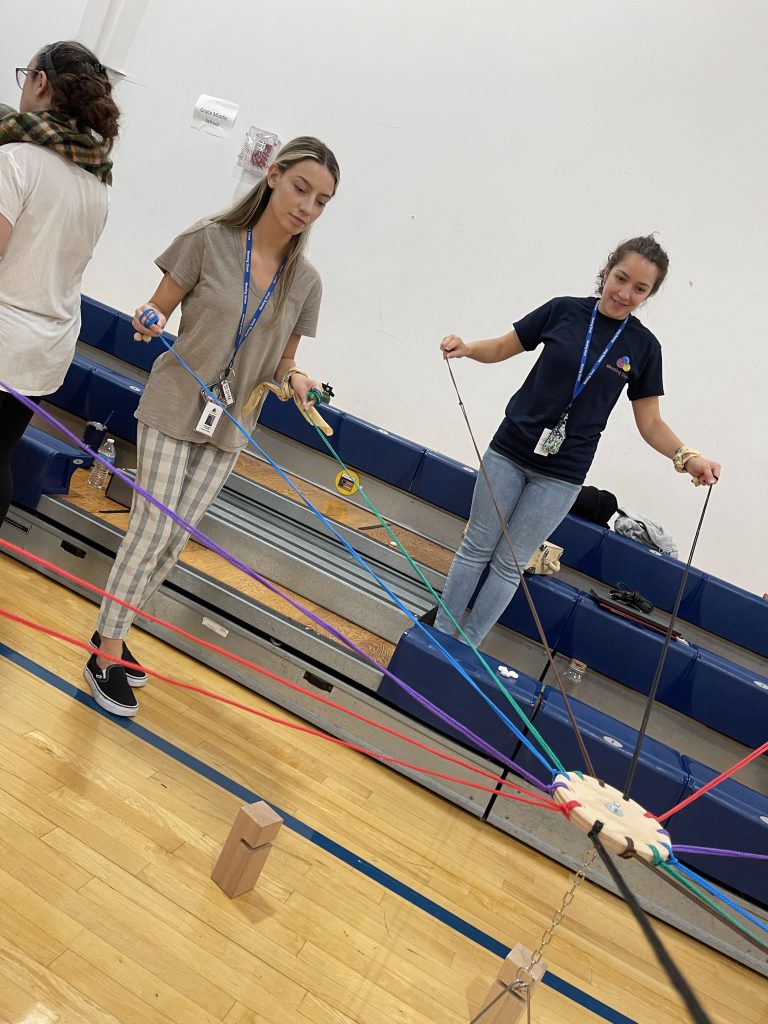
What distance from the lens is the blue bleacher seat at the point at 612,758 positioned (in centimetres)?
224

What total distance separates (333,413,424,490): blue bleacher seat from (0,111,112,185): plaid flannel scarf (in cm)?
238

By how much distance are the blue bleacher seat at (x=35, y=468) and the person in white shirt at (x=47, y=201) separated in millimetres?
894

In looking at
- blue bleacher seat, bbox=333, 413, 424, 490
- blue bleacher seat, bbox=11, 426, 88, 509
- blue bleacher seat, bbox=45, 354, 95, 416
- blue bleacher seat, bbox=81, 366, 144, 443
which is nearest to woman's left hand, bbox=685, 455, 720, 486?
blue bleacher seat, bbox=333, 413, 424, 490

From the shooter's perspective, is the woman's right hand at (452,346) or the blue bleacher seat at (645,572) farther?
the blue bleacher seat at (645,572)

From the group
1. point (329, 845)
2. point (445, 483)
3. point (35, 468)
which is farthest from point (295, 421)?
point (329, 845)

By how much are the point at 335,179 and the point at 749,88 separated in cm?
324

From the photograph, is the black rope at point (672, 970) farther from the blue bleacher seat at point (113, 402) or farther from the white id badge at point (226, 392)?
the blue bleacher seat at point (113, 402)

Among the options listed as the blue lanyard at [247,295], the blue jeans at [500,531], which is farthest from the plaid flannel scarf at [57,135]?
the blue jeans at [500,531]

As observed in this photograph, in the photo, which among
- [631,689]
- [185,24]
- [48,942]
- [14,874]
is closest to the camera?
[48,942]

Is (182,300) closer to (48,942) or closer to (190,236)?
(190,236)

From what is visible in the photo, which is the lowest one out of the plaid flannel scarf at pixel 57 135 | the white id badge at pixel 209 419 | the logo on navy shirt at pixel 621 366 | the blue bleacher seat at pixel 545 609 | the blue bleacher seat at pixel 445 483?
the blue bleacher seat at pixel 545 609

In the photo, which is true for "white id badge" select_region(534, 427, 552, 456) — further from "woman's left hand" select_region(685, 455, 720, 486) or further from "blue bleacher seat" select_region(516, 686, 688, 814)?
"blue bleacher seat" select_region(516, 686, 688, 814)

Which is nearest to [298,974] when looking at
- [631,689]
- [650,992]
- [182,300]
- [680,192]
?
[650,992]

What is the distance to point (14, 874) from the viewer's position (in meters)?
1.43
